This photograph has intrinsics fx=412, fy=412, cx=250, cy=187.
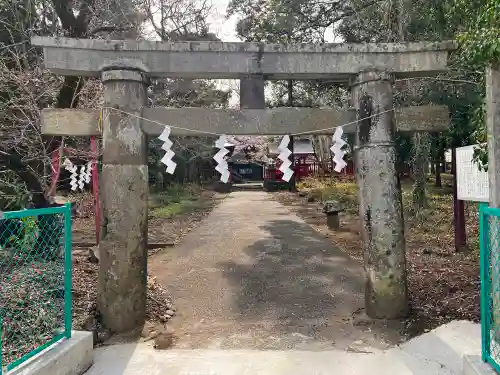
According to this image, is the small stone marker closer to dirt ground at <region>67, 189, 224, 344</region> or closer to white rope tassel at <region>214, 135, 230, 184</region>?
dirt ground at <region>67, 189, 224, 344</region>

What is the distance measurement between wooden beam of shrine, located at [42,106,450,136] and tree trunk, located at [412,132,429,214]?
627cm

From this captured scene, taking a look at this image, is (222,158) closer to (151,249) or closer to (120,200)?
(120,200)

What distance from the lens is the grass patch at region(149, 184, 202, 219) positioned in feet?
55.5

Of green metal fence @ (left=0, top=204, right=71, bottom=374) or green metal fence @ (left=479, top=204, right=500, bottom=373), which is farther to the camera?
green metal fence @ (left=0, top=204, right=71, bottom=374)

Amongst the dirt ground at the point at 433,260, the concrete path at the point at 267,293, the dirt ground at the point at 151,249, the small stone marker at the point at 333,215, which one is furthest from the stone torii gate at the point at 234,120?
the small stone marker at the point at 333,215

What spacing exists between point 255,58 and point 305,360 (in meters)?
3.48

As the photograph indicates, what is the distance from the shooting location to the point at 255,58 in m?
5.04

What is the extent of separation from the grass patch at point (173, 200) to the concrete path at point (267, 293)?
552 centimetres

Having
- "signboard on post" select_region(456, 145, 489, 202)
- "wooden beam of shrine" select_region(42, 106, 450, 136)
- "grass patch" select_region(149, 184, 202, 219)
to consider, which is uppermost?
"wooden beam of shrine" select_region(42, 106, 450, 136)

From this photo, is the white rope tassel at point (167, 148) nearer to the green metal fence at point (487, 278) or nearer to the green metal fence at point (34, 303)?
the green metal fence at point (34, 303)

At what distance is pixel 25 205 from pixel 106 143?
2904 millimetres

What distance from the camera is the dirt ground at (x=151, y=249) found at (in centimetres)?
543

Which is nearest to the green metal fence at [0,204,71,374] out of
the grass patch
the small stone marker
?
the small stone marker

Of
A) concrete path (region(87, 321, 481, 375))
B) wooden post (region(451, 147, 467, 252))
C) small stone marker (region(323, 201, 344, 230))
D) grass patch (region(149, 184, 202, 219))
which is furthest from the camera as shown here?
grass patch (region(149, 184, 202, 219))
